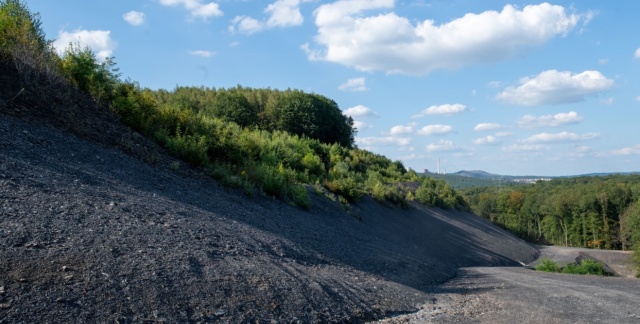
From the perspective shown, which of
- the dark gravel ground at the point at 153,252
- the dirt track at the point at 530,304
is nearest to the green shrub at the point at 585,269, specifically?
the dirt track at the point at 530,304

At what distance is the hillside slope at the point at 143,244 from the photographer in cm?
598

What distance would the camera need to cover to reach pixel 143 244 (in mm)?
7781

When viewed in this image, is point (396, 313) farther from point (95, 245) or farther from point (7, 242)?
point (7, 242)

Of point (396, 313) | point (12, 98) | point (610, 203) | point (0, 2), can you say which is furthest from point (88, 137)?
point (610, 203)

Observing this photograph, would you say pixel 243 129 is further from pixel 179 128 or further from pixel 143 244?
pixel 143 244

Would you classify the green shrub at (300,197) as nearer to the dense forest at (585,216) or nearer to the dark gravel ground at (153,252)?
the dark gravel ground at (153,252)

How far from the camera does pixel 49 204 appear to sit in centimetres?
783

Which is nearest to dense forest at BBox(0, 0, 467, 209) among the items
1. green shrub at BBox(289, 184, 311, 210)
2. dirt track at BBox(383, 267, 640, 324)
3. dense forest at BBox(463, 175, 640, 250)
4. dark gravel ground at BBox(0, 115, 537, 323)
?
green shrub at BBox(289, 184, 311, 210)

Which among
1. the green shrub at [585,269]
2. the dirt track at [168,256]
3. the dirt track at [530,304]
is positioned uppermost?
the dirt track at [168,256]

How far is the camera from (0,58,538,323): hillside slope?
19.6 feet

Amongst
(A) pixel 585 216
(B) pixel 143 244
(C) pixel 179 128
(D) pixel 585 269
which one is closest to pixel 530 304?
(B) pixel 143 244

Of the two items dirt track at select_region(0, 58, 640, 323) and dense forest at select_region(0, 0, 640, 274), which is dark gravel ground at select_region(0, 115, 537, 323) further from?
dense forest at select_region(0, 0, 640, 274)

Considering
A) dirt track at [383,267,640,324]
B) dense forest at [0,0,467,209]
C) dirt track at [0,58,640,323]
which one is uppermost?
dense forest at [0,0,467,209]

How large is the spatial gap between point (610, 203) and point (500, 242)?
49.5 metres
